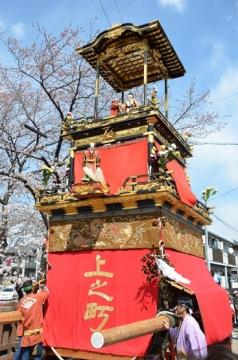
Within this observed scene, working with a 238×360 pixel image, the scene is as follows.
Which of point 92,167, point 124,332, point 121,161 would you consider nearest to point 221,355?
point 124,332

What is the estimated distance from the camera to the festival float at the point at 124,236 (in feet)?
25.0

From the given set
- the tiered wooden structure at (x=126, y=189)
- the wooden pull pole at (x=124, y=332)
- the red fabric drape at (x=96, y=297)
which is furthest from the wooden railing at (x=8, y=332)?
the wooden pull pole at (x=124, y=332)

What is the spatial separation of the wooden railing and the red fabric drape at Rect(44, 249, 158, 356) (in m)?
0.81

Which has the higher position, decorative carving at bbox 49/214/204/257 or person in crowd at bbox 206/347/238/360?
decorative carving at bbox 49/214/204/257

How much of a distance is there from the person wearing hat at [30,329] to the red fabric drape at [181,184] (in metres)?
4.16

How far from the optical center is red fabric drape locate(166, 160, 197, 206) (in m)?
9.20

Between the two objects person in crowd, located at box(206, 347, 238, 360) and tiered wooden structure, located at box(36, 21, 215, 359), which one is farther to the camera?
tiered wooden structure, located at box(36, 21, 215, 359)

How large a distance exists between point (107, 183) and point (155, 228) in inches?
73.4

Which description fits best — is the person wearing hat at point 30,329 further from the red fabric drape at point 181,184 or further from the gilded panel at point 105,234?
the red fabric drape at point 181,184

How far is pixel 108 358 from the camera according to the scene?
302 inches

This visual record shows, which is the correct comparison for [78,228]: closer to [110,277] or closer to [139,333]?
[110,277]

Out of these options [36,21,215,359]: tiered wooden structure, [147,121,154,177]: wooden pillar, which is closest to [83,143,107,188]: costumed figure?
[36,21,215,359]: tiered wooden structure

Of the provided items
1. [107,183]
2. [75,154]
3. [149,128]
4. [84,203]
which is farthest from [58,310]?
[149,128]

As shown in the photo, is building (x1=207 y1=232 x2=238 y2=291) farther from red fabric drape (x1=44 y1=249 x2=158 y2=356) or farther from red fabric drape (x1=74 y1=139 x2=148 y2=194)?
red fabric drape (x1=44 y1=249 x2=158 y2=356)
